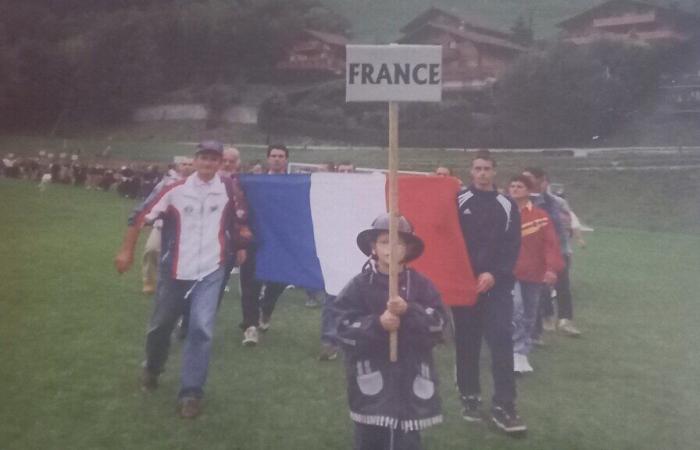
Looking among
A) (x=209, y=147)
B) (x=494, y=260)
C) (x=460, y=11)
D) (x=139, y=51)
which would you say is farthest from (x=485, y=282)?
(x=139, y=51)

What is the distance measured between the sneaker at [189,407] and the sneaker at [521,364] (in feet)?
5.94

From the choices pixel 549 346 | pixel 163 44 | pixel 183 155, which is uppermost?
pixel 163 44

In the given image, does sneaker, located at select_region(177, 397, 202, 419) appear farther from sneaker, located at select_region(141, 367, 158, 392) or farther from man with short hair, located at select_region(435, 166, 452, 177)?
man with short hair, located at select_region(435, 166, 452, 177)

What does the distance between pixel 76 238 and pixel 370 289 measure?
137 inches

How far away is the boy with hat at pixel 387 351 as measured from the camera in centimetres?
296

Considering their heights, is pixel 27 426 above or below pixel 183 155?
below

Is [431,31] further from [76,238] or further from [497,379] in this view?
[76,238]

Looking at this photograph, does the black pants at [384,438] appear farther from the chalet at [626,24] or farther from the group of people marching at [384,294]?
the chalet at [626,24]

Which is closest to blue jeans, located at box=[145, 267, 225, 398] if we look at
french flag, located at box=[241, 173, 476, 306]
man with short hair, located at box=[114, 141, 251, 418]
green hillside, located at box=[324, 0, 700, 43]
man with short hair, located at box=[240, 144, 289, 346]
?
man with short hair, located at box=[114, 141, 251, 418]

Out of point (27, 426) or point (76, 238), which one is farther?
point (76, 238)

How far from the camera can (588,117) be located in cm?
459

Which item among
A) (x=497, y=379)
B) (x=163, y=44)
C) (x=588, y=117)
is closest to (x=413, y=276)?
(x=497, y=379)

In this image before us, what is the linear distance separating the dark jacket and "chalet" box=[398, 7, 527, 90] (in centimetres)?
75

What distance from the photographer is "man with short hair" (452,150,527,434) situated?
3877 millimetres
